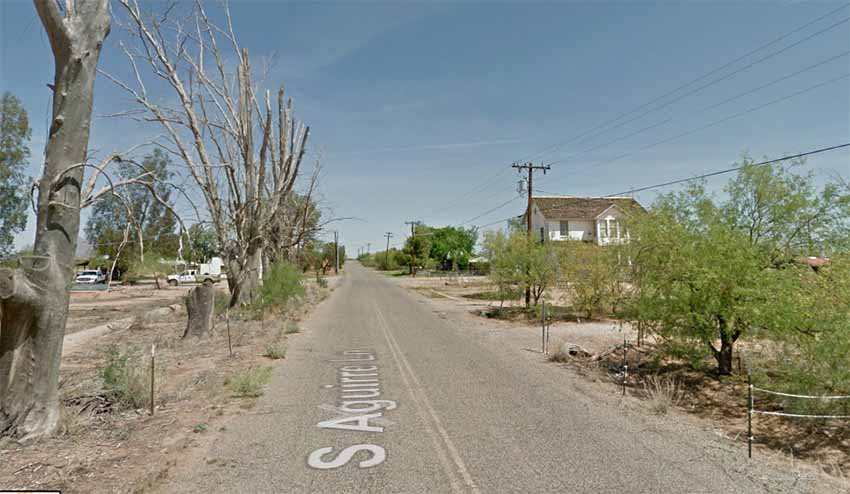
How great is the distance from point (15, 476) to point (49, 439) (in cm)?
102

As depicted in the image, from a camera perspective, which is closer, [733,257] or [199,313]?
[733,257]

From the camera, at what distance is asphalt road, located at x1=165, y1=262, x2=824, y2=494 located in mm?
4715

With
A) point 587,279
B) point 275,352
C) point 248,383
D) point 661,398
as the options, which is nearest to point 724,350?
point 661,398

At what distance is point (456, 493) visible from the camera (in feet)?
14.6

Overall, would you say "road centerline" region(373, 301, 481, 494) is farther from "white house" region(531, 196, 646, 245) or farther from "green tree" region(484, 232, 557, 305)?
"white house" region(531, 196, 646, 245)

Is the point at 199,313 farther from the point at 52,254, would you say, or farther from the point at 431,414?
the point at 431,414

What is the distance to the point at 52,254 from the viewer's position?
5.52 metres

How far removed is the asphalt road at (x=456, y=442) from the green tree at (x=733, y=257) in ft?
9.00

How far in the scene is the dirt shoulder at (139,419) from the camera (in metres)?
4.69

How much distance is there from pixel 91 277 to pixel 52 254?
5689cm

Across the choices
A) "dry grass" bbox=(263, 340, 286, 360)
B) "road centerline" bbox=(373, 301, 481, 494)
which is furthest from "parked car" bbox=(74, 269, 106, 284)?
"road centerline" bbox=(373, 301, 481, 494)

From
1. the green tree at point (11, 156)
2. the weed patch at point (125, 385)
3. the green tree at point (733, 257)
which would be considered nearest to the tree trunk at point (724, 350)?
the green tree at point (733, 257)

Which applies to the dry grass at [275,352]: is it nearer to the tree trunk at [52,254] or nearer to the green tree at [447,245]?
the tree trunk at [52,254]

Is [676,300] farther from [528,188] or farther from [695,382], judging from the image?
[528,188]
